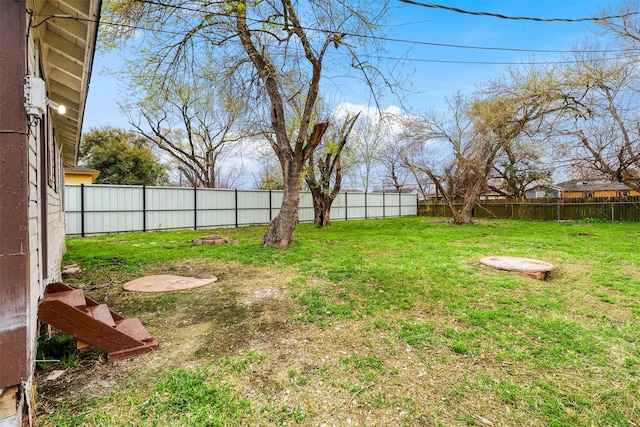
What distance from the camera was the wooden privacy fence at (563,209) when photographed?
45.6ft

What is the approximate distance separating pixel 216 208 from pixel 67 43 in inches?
396

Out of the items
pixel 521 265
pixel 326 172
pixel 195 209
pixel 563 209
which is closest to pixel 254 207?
pixel 195 209

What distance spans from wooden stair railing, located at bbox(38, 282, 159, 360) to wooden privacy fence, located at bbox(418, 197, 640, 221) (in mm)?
16260

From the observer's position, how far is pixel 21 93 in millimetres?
1521

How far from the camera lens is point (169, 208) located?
11203mm

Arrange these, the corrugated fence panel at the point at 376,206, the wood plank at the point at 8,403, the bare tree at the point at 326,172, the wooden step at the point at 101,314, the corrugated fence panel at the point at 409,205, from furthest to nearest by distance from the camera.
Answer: the corrugated fence panel at the point at 409,205
the corrugated fence panel at the point at 376,206
the bare tree at the point at 326,172
the wooden step at the point at 101,314
the wood plank at the point at 8,403

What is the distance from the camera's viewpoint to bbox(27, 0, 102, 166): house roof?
2.04m

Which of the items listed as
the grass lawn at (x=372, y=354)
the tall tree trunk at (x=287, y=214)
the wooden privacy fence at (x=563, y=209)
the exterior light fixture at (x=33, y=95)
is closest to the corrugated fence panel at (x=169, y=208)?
the tall tree trunk at (x=287, y=214)

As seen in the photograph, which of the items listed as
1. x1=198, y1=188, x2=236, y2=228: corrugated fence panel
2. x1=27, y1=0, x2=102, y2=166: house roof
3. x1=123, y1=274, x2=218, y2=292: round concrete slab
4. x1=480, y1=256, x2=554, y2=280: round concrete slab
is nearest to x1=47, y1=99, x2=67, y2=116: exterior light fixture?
x1=27, y1=0, x2=102, y2=166: house roof

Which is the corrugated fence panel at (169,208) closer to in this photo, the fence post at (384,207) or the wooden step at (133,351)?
the wooden step at (133,351)

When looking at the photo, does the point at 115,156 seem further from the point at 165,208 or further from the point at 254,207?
the point at 254,207

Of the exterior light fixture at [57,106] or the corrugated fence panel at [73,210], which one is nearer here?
the exterior light fixture at [57,106]

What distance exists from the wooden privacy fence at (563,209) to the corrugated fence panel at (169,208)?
527 inches

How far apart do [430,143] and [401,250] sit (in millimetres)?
7707
